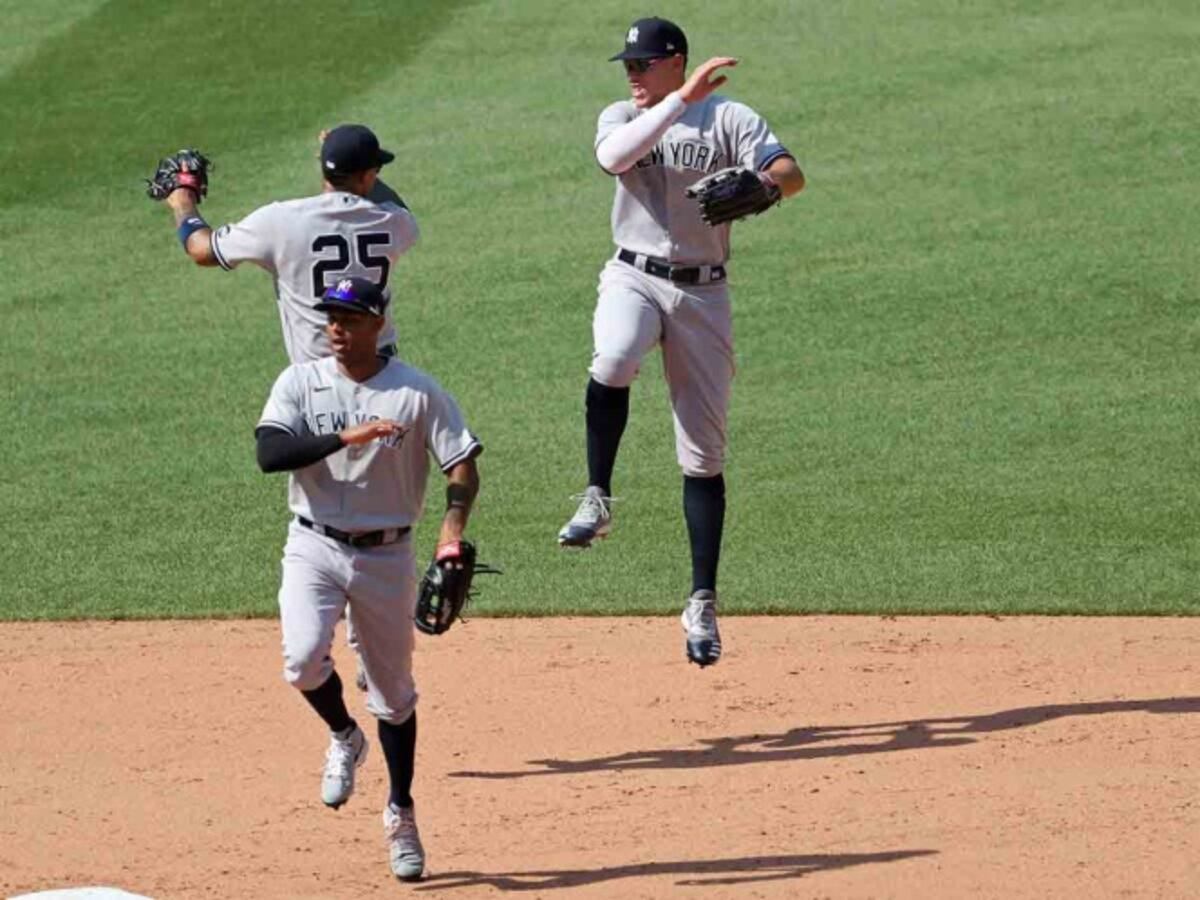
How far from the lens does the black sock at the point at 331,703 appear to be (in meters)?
7.00

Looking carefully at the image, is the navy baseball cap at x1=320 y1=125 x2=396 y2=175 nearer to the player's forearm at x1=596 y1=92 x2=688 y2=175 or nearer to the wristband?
the wristband

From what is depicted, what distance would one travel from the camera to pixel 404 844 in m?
6.68

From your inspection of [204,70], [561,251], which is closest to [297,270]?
[561,251]

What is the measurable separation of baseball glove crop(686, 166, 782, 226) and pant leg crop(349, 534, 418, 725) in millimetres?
1897

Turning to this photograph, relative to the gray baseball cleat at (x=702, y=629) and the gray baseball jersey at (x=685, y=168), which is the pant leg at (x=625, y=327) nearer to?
the gray baseball jersey at (x=685, y=168)

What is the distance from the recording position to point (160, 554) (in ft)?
35.2

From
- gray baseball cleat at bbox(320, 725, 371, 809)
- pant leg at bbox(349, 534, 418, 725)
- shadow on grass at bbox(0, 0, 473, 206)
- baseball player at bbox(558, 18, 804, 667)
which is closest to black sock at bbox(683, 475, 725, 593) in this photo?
baseball player at bbox(558, 18, 804, 667)

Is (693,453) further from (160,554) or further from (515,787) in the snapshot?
(160,554)

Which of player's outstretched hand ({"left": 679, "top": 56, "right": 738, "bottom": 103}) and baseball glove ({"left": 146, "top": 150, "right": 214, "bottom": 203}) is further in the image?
baseball glove ({"left": 146, "top": 150, "right": 214, "bottom": 203})

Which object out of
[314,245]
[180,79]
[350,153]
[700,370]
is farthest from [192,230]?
[180,79]

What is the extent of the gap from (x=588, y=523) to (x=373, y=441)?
84.4 inches

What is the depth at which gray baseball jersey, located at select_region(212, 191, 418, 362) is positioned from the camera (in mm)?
7594

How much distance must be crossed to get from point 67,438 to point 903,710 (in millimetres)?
5793

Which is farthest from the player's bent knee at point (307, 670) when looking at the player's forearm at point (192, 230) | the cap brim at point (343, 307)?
the player's forearm at point (192, 230)
